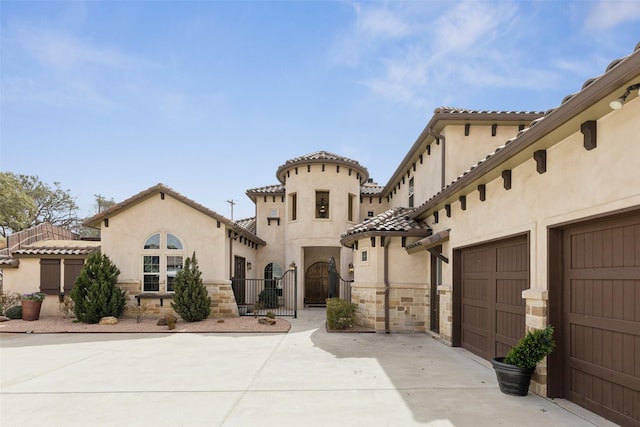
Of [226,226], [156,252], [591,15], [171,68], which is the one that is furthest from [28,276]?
[591,15]

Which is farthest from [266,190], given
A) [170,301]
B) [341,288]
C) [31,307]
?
[31,307]

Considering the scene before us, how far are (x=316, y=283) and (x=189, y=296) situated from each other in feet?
29.0

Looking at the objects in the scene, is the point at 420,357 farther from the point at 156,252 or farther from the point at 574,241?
the point at 156,252

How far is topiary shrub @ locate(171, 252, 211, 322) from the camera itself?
1327cm

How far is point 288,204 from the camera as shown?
64.5 ft

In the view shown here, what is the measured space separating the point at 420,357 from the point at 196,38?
10.1 m

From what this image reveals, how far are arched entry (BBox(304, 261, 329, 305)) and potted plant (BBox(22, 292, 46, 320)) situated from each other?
38.2 feet

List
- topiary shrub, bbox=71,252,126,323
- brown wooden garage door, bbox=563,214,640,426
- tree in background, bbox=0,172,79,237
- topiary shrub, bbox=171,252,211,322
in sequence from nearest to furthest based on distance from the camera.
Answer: brown wooden garage door, bbox=563,214,640,426
topiary shrub, bbox=71,252,126,323
topiary shrub, bbox=171,252,211,322
tree in background, bbox=0,172,79,237

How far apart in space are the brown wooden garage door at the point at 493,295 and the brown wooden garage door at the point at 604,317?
40.2 inches

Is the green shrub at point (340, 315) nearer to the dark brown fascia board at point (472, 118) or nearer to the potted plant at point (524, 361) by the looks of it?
the dark brown fascia board at point (472, 118)

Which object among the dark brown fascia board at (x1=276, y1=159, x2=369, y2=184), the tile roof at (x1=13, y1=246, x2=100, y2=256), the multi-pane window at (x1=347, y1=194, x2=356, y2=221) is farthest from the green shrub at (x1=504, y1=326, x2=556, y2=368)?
the tile roof at (x1=13, y1=246, x2=100, y2=256)

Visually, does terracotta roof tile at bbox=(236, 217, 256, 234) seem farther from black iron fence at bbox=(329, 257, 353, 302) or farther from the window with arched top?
the window with arched top

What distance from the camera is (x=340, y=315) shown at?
39.3ft

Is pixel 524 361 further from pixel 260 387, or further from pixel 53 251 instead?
pixel 53 251
